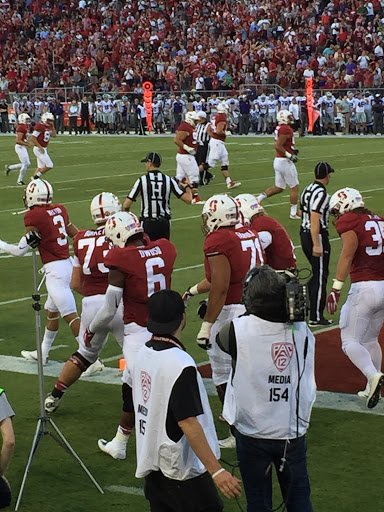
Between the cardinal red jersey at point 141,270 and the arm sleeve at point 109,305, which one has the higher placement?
the cardinal red jersey at point 141,270

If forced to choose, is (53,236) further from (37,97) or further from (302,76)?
(37,97)

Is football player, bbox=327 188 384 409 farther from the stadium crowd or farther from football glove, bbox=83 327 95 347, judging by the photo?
the stadium crowd

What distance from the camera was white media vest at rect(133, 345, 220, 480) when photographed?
5035mm

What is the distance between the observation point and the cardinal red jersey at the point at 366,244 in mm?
8469

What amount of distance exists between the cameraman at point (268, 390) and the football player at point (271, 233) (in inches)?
140

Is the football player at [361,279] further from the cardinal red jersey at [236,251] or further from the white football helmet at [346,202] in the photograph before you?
the cardinal red jersey at [236,251]

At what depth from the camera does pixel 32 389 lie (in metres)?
9.41

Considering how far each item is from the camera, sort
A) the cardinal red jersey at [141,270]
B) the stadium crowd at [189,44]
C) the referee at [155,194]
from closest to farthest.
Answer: the cardinal red jersey at [141,270], the referee at [155,194], the stadium crowd at [189,44]

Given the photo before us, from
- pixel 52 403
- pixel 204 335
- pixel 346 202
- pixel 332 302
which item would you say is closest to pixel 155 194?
pixel 346 202

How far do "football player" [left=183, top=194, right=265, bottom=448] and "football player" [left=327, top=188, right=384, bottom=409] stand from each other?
3.16 feet

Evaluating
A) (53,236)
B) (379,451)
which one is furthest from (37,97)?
(379,451)

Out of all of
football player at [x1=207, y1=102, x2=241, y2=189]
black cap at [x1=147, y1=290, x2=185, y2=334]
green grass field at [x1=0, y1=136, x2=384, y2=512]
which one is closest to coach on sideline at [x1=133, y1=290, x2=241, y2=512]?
black cap at [x1=147, y1=290, x2=185, y2=334]

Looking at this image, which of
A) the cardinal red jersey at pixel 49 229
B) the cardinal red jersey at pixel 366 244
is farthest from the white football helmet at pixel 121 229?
the cardinal red jersey at pixel 49 229

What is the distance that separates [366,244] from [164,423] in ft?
12.6
